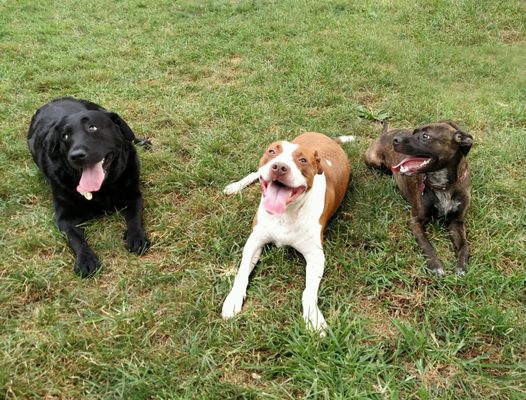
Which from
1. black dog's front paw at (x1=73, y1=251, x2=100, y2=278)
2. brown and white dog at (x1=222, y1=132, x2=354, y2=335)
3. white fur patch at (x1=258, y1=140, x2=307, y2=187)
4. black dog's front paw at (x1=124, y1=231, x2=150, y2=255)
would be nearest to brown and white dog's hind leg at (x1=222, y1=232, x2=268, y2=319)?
brown and white dog at (x1=222, y1=132, x2=354, y2=335)

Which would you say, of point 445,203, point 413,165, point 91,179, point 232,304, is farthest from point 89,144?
point 445,203

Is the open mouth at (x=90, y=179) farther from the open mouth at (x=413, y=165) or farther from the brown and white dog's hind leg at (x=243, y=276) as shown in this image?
the open mouth at (x=413, y=165)

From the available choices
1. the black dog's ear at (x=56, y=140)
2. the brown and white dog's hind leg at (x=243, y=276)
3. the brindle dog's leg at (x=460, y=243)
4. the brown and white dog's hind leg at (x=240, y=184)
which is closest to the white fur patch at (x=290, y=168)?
the brown and white dog's hind leg at (x=243, y=276)

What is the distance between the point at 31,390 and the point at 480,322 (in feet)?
8.87

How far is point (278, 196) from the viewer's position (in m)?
2.94

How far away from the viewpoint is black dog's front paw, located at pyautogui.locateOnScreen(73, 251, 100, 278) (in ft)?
10.5

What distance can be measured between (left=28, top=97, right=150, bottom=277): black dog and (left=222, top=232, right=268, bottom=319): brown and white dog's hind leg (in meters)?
0.86

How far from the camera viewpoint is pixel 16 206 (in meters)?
3.96

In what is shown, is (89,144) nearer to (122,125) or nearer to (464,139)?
(122,125)

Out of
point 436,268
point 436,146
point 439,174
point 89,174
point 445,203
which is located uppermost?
point 436,146

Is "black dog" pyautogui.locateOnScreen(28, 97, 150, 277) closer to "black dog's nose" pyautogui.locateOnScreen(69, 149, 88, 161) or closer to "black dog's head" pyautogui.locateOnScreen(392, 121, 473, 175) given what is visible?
"black dog's nose" pyautogui.locateOnScreen(69, 149, 88, 161)

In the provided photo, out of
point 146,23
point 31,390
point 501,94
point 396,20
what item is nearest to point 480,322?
point 31,390

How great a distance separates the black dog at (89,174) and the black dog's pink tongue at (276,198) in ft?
3.83

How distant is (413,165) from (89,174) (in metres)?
2.70
